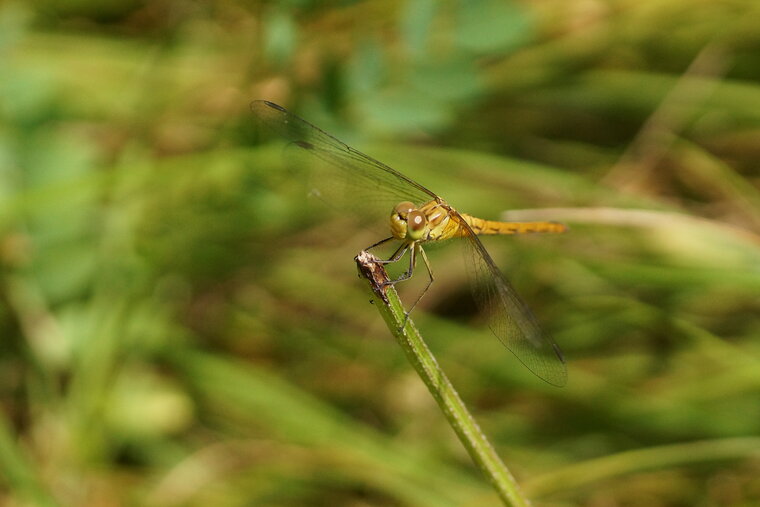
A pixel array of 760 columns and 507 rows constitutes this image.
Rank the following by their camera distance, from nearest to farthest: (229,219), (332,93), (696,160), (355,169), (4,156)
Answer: (355,169), (332,93), (4,156), (229,219), (696,160)

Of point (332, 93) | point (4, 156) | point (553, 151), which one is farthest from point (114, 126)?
point (553, 151)

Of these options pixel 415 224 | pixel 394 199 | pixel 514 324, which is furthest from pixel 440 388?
pixel 394 199

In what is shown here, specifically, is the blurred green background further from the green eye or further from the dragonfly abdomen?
the green eye

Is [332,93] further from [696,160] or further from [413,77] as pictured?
[696,160]

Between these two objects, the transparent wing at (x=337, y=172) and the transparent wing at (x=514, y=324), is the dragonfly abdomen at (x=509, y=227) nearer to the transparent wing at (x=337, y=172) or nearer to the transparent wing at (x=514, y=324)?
the transparent wing at (x=337, y=172)

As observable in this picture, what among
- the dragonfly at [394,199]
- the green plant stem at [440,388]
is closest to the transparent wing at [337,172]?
the dragonfly at [394,199]

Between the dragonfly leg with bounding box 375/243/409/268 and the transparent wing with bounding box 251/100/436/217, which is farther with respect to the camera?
the transparent wing with bounding box 251/100/436/217

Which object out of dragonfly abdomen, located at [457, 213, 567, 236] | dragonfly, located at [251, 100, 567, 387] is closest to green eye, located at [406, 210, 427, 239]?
dragonfly, located at [251, 100, 567, 387]
